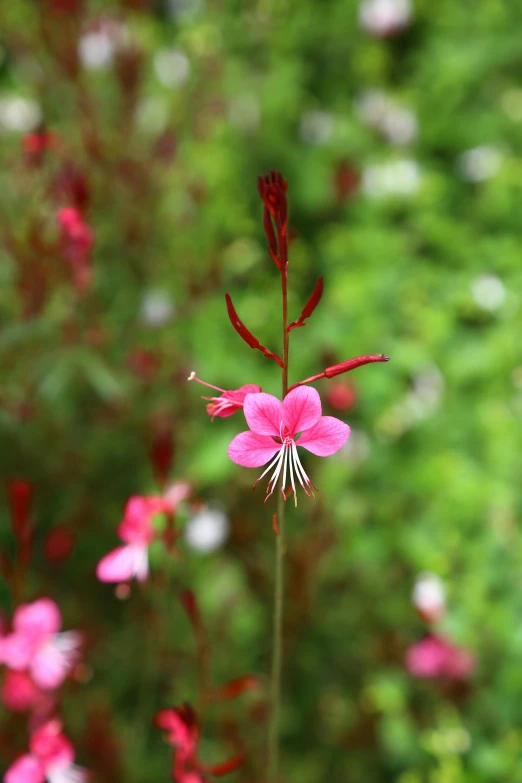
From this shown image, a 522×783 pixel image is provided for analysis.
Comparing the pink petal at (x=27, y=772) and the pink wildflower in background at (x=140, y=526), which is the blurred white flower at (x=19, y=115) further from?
the pink petal at (x=27, y=772)

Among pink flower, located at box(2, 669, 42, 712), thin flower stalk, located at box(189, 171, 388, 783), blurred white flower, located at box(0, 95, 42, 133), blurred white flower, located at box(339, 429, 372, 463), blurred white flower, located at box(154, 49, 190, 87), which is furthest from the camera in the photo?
blurred white flower, located at box(154, 49, 190, 87)

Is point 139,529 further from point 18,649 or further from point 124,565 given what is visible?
point 18,649

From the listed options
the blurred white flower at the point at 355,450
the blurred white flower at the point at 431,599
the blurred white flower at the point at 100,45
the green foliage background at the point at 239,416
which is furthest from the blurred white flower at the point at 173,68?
the blurred white flower at the point at 431,599

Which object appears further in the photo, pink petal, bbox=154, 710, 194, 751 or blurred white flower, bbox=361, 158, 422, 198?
blurred white flower, bbox=361, 158, 422, 198

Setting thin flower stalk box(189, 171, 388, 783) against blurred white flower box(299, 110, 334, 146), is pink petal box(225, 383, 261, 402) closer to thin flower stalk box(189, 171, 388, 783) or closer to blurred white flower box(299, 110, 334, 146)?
thin flower stalk box(189, 171, 388, 783)

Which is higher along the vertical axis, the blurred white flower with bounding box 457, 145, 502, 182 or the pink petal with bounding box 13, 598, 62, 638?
the blurred white flower with bounding box 457, 145, 502, 182

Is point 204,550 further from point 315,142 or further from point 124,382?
point 315,142

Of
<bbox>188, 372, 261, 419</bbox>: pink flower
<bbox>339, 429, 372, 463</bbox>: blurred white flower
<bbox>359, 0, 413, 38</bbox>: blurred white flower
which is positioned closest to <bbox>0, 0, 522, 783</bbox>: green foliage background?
<bbox>339, 429, 372, 463</bbox>: blurred white flower
